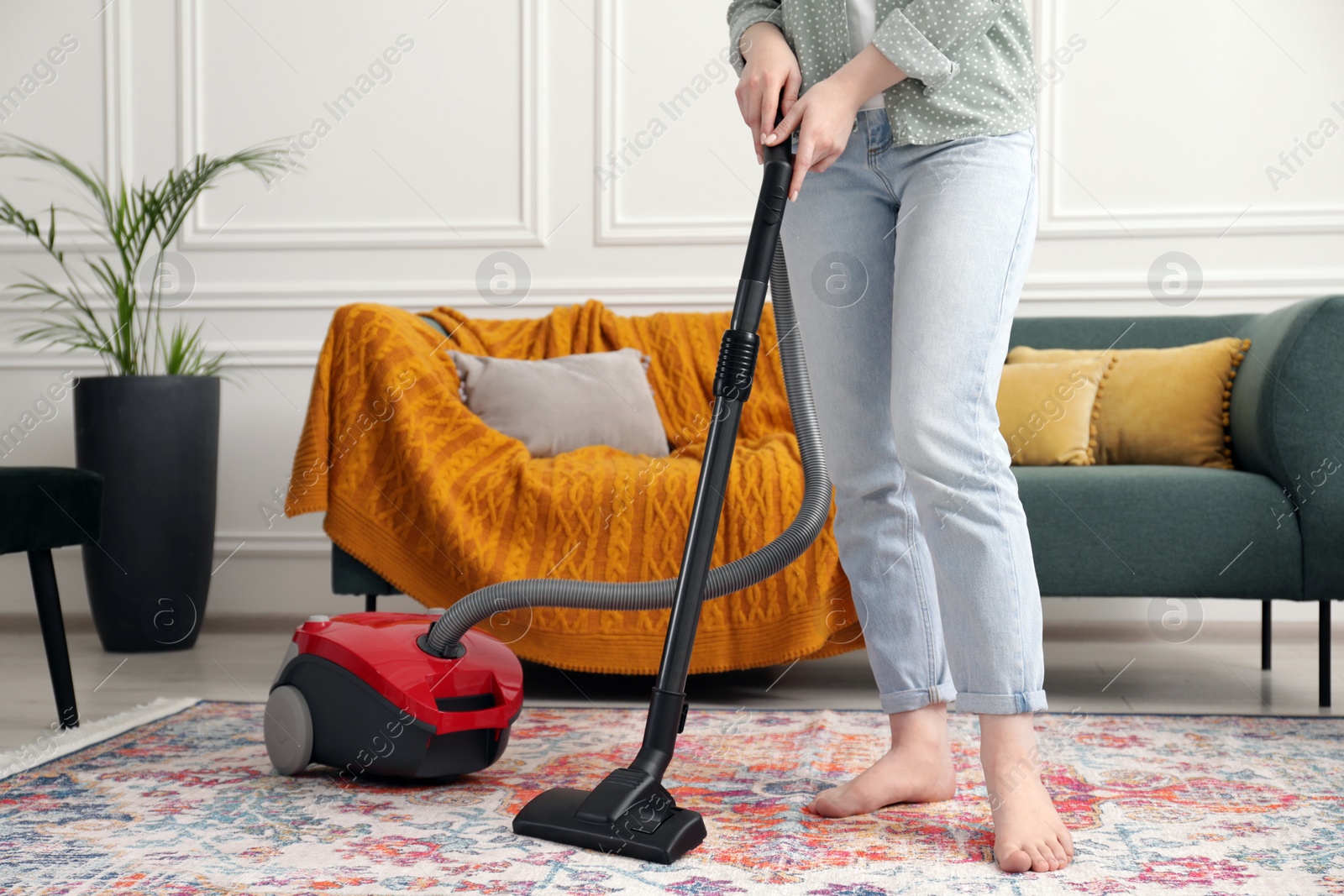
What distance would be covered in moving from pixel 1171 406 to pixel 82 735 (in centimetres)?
214

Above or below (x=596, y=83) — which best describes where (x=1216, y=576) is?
below

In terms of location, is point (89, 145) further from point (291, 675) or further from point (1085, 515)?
point (1085, 515)

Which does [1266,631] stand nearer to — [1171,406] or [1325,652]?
[1325,652]

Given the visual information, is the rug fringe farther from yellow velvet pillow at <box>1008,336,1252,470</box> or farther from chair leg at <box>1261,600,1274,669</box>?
chair leg at <box>1261,600,1274,669</box>

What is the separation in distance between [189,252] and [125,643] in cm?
116

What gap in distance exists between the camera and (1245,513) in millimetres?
1917

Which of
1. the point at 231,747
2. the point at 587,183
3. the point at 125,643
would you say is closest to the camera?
the point at 231,747

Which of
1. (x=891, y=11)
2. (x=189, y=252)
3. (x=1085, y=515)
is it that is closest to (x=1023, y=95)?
(x=891, y=11)

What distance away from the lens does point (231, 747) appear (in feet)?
5.14

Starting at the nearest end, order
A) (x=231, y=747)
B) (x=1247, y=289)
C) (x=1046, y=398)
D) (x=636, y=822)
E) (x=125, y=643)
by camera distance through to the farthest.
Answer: (x=636, y=822) < (x=231, y=747) < (x=1046, y=398) < (x=125, y=643) < (x=1247, y=289)

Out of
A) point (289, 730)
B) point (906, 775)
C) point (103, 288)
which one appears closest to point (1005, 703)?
point (906, 775)

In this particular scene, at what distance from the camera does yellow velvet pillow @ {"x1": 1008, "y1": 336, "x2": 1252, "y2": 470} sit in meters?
2.24

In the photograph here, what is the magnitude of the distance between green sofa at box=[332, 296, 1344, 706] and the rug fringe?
5.00ft

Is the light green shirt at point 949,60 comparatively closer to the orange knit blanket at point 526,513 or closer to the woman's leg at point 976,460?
the woman's leg at point 976,460
